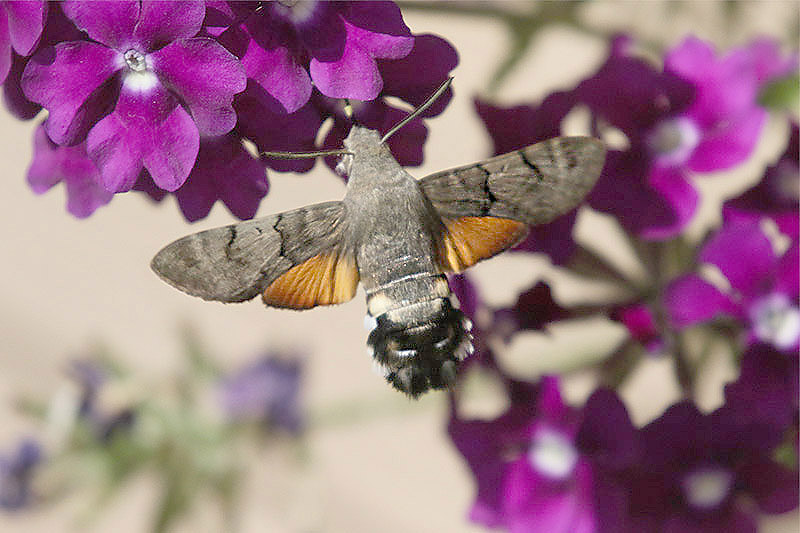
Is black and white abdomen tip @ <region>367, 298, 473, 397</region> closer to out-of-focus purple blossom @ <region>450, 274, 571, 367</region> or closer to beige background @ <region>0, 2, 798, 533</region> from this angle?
out-of-focus purple blossom @ <region>450, 274, 571, 367</region>

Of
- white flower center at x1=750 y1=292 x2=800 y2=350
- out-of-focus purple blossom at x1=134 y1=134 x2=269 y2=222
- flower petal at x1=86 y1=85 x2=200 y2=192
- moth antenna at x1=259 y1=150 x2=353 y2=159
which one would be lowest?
white flower center at x1=750 y1=292 x2=800 y2=350

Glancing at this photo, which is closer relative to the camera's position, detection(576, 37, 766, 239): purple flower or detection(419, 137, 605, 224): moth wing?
detection(419, 137, 605, 224): moth wing

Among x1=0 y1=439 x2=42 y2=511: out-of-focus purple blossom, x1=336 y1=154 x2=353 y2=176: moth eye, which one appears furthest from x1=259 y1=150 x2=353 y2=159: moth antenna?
x1=0 y1=439 x2=42 y2=511: out-of-focus purple blossom

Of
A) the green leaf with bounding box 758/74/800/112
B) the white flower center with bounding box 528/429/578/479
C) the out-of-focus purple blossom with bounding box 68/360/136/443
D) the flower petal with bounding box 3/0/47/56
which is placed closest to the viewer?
the flower petal with bounding box 3/0/47/56

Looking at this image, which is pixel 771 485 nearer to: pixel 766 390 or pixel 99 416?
pixel 766 390

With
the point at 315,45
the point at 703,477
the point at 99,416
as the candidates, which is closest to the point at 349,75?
the point at 315,45

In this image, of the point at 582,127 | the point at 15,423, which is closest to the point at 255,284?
the point at 582,127

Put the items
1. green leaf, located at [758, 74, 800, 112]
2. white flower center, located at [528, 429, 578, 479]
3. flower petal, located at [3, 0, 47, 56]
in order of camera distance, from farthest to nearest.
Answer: green leaf, located at [758, 74, 800, 112], white flower center, located at [528, 429, 578, 479], flower petal, located at [3, 0, 47, 56]

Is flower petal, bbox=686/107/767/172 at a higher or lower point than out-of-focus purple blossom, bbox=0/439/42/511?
higher

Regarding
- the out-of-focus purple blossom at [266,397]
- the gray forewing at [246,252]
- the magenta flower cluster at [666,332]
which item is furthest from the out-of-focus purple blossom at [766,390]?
the out-of-focus purple blossom at [266,397]
